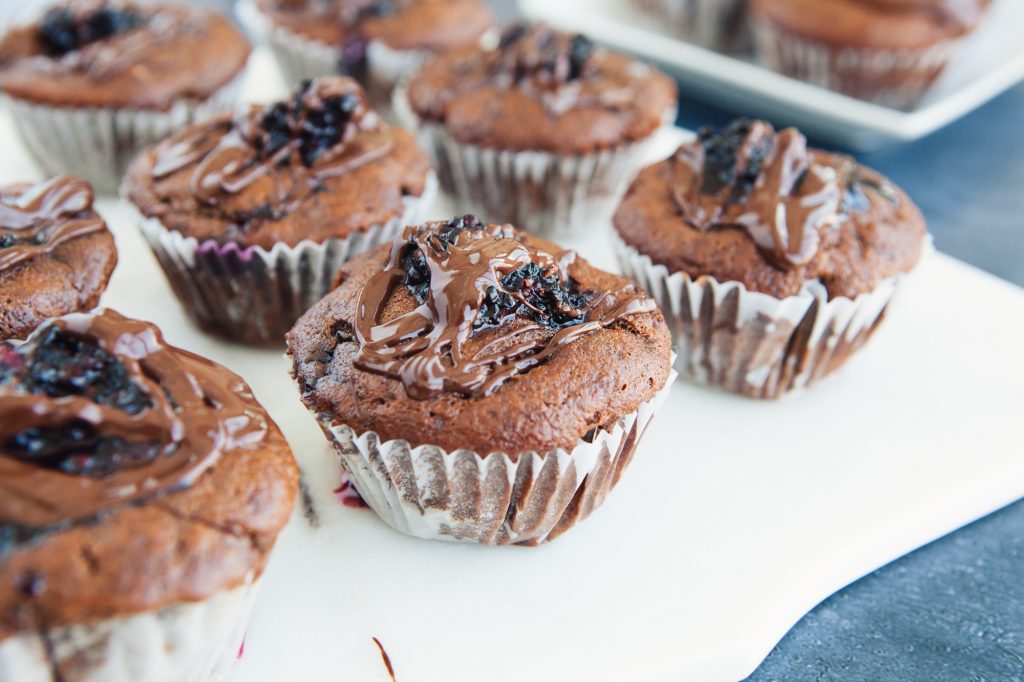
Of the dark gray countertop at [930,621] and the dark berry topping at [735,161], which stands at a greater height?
the dark berry topping at [735,161]

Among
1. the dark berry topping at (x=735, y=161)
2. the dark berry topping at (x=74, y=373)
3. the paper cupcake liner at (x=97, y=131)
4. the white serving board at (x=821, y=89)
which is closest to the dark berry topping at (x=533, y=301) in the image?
the dark berry topping at (x=735, y=161)

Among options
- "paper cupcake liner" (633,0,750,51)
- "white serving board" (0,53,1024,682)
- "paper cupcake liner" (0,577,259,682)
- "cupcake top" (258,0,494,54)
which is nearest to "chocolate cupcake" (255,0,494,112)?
"cupcake top" (258,0,494,54)

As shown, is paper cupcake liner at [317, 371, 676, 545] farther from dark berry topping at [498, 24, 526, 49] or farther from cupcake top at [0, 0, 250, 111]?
cupcake top at [0, 0, 250, 111]

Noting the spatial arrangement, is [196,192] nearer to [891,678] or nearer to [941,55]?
[891,678]

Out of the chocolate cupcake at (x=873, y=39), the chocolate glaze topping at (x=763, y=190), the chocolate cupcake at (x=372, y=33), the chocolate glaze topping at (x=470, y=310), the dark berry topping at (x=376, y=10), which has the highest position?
the chocolate glaze topping at (x=470, y=310)

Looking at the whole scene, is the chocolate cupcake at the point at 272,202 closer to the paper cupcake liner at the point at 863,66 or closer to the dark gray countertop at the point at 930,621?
the dark gray countertop at the point at 930,621

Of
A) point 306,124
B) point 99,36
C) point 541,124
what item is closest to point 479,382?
point 306,124

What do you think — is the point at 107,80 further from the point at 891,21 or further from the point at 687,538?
the point at 891,21
